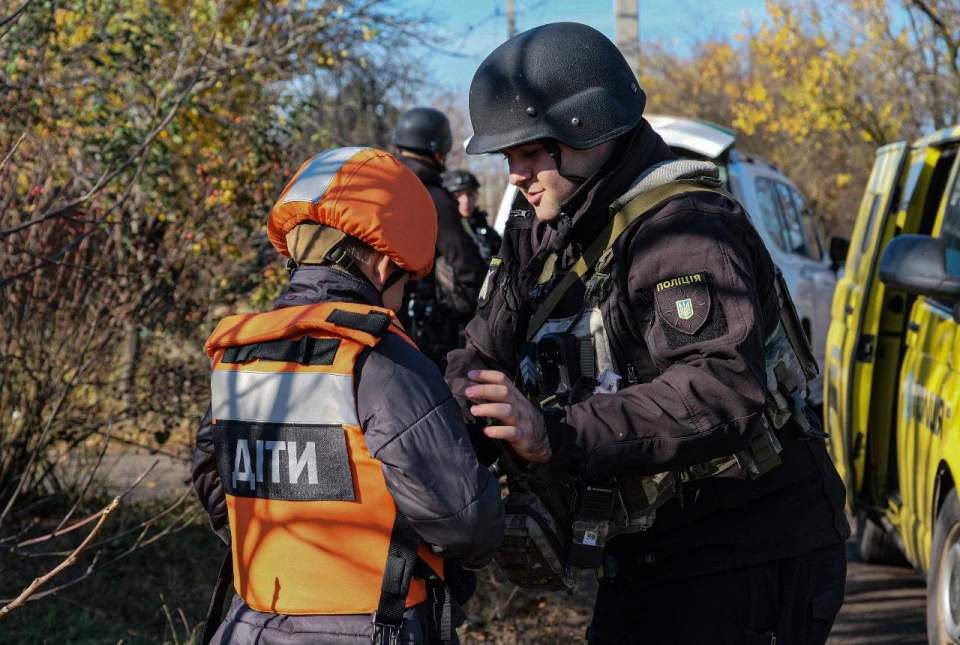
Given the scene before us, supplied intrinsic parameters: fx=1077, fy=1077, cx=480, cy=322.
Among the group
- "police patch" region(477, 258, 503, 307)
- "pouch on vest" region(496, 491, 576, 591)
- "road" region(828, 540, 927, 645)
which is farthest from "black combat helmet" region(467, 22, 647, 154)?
"road" region(828, 540, 927, 645)

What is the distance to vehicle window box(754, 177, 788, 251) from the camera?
27.4ft

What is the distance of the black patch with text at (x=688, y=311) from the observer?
1951 mm

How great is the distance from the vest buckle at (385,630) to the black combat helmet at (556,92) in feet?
3.24

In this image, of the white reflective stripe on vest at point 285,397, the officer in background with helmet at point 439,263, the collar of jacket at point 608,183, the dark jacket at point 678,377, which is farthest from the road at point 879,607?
the white reflective stripe on vest at point 285,397

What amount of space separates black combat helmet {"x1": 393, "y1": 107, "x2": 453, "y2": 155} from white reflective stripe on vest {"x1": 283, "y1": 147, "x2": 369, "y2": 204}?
13.0 feet

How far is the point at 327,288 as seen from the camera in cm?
202

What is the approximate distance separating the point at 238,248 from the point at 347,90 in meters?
→ 7.29

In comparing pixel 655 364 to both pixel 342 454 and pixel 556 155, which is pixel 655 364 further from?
pixel 342 454

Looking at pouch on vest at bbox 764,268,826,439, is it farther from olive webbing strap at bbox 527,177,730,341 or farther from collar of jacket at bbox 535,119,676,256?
collar of jacket at bbox 535,119,676,256

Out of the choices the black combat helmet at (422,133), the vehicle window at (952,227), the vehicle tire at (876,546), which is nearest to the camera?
the vehicle window at (952,227)

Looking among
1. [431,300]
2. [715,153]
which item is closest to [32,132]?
[431,300]

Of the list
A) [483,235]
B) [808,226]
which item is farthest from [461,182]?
[808,226]

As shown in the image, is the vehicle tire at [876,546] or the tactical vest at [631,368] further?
the vehicle tire at [876,546]

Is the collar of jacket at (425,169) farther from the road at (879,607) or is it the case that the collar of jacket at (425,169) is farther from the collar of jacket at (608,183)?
the collar of jacket at (608,183)
